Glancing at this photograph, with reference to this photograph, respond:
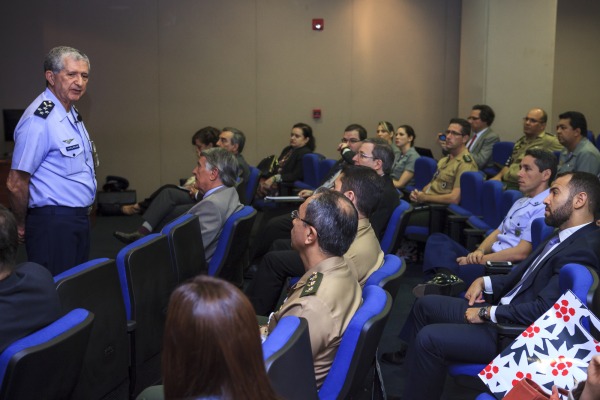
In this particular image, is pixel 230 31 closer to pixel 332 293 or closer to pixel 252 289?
pixel 252 289

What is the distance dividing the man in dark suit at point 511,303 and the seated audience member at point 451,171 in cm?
257

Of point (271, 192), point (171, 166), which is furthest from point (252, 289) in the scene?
point (171, 166)

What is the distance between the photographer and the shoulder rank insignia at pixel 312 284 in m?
2.48

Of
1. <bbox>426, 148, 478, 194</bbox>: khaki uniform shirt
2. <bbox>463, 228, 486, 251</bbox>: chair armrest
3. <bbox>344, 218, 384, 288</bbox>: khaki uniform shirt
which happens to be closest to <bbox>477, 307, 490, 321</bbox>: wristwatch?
<bbox>344, 218, 384, 288</bbox>: khaki uniform shirt

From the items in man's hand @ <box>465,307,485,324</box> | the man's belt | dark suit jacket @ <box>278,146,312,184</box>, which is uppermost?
the man's belt

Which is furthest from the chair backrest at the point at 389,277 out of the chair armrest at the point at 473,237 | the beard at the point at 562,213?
the chair armrest at the point at 473,237

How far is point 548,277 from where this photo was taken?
10.4ft

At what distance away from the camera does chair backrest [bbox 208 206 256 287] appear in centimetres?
413

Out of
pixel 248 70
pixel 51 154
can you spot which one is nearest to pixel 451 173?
pixel 51 154

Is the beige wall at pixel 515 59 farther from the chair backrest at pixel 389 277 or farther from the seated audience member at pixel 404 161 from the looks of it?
the chair backrest at pixel 389 277

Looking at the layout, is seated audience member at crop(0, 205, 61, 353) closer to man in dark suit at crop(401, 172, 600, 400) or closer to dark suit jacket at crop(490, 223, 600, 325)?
man in dark suit at crop(401, 172, 600, 400)

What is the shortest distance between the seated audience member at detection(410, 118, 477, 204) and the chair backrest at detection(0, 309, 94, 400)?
14.1 ft

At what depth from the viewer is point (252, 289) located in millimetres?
4457

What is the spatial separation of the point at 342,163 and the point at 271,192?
158 centimetres
